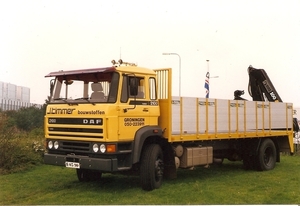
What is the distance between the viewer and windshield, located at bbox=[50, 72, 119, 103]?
8539 millimetres

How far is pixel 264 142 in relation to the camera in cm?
1302

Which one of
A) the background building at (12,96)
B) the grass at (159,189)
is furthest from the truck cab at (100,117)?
the background building at (12,96)

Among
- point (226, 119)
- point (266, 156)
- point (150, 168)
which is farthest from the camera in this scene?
point (266, 156)

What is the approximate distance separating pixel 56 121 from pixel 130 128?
1792 millimetres

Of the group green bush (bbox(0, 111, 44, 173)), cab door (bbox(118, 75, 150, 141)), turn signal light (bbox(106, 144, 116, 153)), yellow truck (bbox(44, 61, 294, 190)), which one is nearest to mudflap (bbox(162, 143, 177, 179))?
yellow truck (bbox(44, 61, 294, 190))

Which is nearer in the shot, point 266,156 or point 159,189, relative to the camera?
point 159,189

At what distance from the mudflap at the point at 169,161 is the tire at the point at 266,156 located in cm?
417

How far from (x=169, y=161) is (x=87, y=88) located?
285 cm

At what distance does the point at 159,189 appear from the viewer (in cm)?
916

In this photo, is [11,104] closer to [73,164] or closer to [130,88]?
[73,164]

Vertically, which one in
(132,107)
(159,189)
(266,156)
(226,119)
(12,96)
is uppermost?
(12,96)

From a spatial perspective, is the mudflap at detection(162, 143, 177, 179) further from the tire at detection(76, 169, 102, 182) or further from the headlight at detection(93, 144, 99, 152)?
the headlight at detection(93, 144, 99, 152)

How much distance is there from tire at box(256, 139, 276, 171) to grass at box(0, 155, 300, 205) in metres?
0.45

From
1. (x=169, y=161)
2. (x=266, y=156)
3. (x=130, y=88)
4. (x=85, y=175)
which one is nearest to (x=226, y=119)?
(x=169, y=161)
